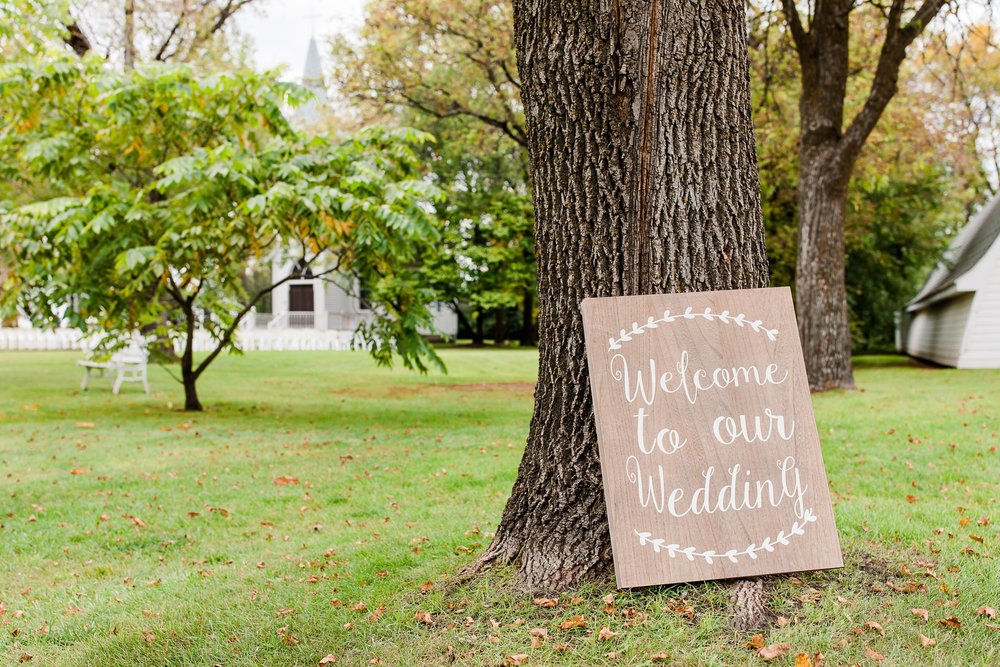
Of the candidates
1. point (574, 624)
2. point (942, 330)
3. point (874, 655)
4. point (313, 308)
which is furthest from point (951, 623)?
point (313, 308)

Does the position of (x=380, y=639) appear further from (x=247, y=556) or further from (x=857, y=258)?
(x=857, y=258)

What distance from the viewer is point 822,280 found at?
1367 cm

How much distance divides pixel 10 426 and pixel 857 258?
70.2 ft

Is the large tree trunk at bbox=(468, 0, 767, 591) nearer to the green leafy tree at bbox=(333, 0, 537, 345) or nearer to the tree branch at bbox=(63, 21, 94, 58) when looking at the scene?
the green leafy tree at bbox=(333, 0, 537, 345)

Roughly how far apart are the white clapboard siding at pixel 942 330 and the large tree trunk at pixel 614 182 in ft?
55.2

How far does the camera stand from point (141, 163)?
37.7ft

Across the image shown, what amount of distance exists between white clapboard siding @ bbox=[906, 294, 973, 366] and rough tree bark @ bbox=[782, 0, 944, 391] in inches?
231

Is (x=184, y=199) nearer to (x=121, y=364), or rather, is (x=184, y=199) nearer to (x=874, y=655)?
(x=121, y=364)

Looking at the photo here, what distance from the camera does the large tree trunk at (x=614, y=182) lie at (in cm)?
319

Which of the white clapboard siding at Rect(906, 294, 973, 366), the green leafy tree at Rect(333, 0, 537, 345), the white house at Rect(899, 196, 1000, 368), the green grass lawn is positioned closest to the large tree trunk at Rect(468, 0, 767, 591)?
the green grass lawn

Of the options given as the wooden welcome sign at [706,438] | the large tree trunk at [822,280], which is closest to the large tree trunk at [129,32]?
the large tree trunk at [822,280]

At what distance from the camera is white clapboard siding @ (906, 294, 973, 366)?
1800cm

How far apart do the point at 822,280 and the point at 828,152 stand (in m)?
2.11

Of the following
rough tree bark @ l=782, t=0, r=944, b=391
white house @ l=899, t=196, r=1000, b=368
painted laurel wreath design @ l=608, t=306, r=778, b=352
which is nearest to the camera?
painted laurel wreath design @ l=608, t=306, r=778, b=352
